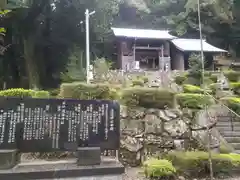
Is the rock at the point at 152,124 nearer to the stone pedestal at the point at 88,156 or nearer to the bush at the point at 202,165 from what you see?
the bush at the point at 202,165

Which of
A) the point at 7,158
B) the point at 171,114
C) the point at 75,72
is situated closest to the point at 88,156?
the point at 7,158

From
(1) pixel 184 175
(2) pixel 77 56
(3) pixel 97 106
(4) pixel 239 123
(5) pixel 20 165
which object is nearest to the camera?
(5) pixel 20 165

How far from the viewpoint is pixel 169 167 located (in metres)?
5.55

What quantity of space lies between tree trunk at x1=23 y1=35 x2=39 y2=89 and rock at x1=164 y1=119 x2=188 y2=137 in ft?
35.8

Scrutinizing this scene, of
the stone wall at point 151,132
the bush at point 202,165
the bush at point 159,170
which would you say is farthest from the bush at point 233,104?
the bush at point 159,170

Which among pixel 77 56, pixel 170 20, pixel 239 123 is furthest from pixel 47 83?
pixel 170 20

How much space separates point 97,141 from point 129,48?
19204mm

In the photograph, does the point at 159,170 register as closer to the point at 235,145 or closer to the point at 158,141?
the point at 158,141

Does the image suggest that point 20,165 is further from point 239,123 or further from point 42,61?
point 42,61

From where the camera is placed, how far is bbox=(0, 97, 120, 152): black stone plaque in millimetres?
3705

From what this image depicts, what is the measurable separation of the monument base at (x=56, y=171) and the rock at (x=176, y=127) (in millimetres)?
3743

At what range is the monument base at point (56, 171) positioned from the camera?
3436mm

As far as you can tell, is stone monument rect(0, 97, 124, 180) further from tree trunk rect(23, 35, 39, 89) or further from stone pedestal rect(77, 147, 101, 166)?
tree trunk rect(23, 35, 39, 89)

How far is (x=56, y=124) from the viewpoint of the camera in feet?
12.7
